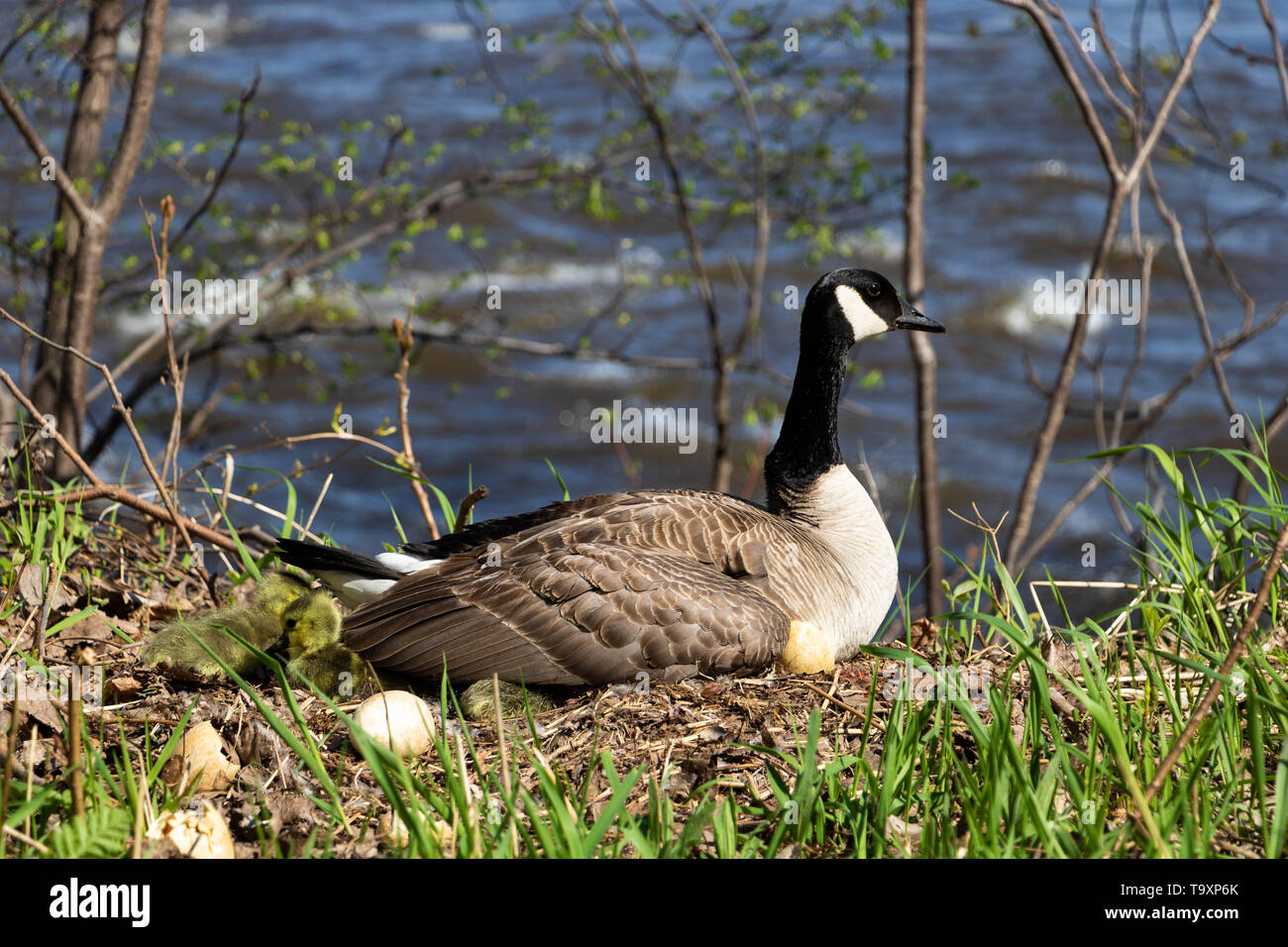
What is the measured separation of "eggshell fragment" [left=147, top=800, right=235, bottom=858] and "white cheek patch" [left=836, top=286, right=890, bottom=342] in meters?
3.57

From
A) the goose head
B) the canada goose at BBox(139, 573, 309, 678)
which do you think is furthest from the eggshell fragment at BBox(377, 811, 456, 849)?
the goose head

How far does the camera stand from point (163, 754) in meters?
3.53

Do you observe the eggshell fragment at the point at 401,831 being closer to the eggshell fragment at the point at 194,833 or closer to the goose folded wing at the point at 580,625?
the eggshell fragment at the point at 194,833

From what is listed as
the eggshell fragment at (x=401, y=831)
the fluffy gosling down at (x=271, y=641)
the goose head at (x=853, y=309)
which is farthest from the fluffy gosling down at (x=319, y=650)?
the goose head at (x=853, y=309)

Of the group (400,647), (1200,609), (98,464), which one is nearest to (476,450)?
(98,464)

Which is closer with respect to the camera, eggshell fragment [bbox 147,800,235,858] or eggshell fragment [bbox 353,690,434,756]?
eggshell fragment [bbox 147,800,235,858]

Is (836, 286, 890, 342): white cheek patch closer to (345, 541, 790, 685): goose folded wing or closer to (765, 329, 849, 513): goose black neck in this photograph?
(765, 329, 849, 513): goose black neck

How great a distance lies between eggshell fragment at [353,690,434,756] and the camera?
3.91 m

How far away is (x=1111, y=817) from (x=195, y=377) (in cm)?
1206

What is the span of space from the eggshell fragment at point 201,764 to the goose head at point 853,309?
3.16 metres

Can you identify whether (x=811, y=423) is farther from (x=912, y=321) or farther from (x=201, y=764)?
(x=201, y=764)

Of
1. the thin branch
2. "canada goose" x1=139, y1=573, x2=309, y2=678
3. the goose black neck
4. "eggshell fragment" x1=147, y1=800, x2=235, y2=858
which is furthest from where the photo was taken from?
the thin branch
